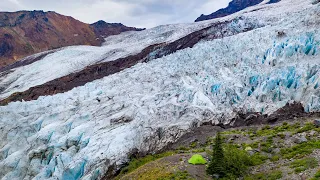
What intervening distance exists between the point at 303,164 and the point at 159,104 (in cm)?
1534

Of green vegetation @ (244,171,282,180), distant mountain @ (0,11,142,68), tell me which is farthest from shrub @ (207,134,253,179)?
distant mountain @ (0,11,142,68)

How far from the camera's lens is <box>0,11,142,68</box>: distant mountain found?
13262cm

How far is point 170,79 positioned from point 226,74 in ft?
21.0

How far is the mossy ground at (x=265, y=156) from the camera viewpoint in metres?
15.4

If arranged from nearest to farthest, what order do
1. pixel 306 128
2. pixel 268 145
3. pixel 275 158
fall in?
pixel 275 158, pixel 268 145, pixel 306 128

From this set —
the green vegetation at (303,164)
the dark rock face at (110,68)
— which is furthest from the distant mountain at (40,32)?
the green vegetation at (303,164)

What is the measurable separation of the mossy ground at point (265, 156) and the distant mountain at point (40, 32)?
357ft

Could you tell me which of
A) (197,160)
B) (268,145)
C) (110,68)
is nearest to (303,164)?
(268,145)

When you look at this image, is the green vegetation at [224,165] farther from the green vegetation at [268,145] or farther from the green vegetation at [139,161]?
the green vegetation at [139,161]

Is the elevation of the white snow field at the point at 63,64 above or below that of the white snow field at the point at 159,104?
above

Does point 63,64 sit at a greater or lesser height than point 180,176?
→ greater

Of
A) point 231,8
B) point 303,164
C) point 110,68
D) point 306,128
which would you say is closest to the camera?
point 303,164

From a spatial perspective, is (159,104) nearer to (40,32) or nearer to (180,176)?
(180,176)

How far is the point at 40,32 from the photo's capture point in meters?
144
